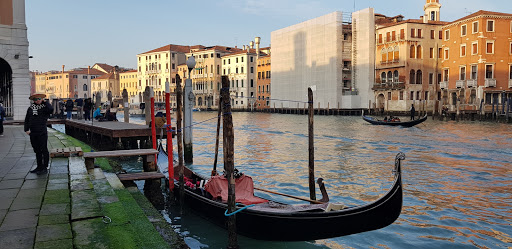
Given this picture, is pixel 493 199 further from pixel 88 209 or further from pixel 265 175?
pixel 88 209

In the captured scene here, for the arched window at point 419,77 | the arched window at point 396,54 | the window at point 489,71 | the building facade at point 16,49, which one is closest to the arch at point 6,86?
the building facade at point 16,49

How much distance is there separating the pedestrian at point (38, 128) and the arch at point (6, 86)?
41.4ft

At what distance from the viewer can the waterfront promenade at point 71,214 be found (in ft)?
11.1

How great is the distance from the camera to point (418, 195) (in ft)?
27.0

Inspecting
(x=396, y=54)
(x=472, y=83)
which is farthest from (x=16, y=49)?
(x=396, y=54)

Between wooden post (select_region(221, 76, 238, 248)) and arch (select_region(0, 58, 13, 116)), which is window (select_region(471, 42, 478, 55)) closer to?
arch (select_region(0, 58, 13, 116))

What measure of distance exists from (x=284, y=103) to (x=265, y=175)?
4548 cm

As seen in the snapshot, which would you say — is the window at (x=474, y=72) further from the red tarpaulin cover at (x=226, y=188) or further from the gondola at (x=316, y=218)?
the gondola at (x=316, y=218)

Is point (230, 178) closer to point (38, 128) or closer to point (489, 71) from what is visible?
point (38, 128)

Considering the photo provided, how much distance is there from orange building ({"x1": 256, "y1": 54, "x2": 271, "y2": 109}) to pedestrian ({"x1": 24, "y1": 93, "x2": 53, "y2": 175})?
54.9 m

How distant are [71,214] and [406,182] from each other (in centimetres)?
760

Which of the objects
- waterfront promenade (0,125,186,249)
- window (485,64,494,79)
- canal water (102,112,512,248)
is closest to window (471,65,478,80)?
window (485,64,494,79)

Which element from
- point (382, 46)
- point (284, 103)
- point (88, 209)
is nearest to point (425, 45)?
point (382, 46)

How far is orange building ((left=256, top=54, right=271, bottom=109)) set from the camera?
61.1m
